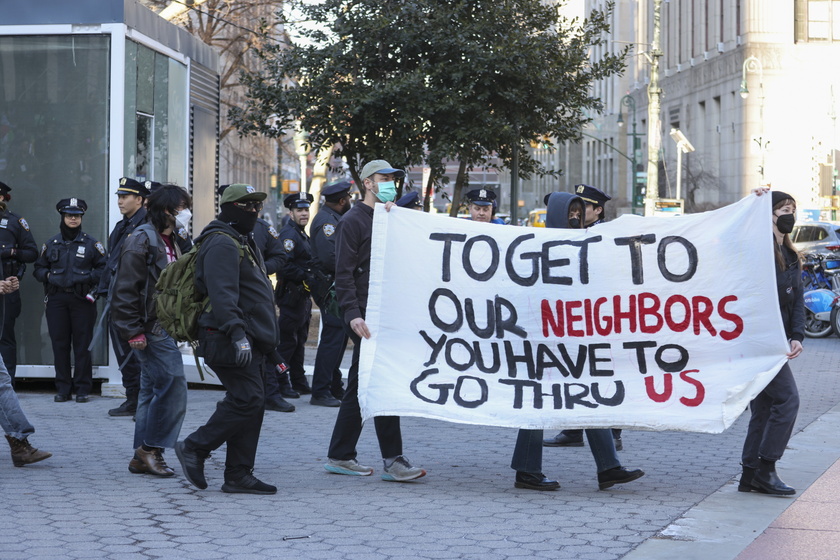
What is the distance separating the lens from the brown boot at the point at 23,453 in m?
7.52

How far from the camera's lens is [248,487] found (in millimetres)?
6852

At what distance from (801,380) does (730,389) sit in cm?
683

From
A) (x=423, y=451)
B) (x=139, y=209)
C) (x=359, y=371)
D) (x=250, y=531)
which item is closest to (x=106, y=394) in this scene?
(x=139, y=209)

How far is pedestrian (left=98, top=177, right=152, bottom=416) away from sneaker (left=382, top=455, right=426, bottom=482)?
82.3 inches

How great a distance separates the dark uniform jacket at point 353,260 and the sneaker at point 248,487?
108 centimetres

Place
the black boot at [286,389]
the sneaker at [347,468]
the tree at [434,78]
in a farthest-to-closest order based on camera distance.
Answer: the tree at [434,78], the black boot at [286,389], the sneaker at [347,468]

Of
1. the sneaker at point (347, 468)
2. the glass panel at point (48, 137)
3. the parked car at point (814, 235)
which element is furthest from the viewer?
the parked car at point (814, 235)

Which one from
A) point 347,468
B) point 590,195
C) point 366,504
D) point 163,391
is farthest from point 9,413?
point 590,195

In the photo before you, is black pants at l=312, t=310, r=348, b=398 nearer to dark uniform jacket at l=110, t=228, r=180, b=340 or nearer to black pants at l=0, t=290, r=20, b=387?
black pants at l=0, t=290, r=20, b=387

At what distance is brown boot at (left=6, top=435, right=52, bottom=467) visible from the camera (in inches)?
296

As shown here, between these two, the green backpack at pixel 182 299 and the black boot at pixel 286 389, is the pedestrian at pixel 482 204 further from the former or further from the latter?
the black boot at pixel 286 389

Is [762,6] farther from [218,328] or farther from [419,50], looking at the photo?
[218,328]

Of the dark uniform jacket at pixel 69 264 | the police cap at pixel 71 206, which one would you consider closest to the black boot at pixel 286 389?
the dark uniform jacket at pixel 69 264

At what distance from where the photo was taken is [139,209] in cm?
914
